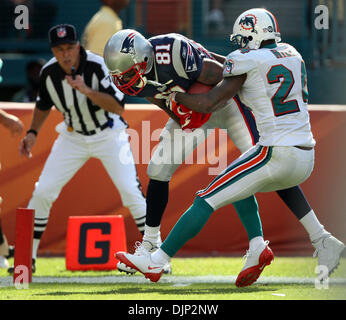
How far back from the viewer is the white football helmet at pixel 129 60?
4758 mm

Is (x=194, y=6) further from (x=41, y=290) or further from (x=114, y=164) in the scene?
(x=41, y=290)

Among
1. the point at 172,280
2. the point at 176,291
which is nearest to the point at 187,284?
the point at 172,280

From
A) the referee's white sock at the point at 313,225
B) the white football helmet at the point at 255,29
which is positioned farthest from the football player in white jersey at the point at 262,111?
the referee's white sock at the point at 313,225

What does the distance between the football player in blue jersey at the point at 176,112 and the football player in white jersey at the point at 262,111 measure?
0.68 ft

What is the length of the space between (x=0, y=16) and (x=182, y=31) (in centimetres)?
293

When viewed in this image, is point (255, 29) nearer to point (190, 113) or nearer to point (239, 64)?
point (239, 64)

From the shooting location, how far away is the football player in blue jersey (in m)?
4.82

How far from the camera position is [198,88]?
16.4 ft

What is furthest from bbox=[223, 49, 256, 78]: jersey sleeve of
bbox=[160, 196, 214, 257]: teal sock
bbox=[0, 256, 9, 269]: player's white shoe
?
bbox=[0, 256, 9, 269]: player's white shoe

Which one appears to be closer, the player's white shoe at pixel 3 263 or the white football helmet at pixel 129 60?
the white football helmet at pixel 129 60

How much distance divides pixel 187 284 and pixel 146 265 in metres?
0.61

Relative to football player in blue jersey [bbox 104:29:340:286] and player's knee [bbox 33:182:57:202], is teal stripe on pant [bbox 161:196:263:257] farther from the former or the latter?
player's knee [bbox 33:182:57:202]

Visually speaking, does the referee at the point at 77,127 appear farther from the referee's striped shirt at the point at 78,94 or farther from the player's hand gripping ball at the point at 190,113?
the player's hand gripping ball at the point at 190,113

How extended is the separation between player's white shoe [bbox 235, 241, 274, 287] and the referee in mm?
1274
